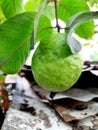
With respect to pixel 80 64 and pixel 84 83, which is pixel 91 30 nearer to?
pixel 80 64

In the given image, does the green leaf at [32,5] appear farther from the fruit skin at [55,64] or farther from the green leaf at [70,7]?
the fruit skin at [55,64]

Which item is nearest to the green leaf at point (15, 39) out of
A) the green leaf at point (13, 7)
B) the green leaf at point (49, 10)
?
the green leaf at point (13, 7)

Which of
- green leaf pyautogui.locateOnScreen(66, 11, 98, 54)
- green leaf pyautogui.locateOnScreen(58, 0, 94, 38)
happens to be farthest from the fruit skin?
green leaf pyautogui.locateOnScreen(58, 0, 94, 38)

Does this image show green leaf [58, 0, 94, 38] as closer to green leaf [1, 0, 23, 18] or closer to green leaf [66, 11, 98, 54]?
green leaf [1, 0, 23, 18]

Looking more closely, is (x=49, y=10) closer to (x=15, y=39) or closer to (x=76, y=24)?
(x=15, y=39)

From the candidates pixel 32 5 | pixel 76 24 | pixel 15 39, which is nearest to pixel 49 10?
pixel 32 5
